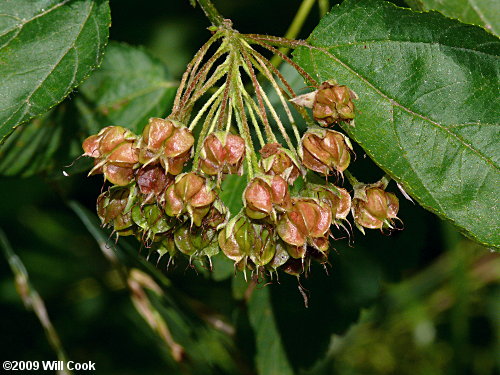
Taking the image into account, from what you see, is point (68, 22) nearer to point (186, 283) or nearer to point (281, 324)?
point (281, 324)

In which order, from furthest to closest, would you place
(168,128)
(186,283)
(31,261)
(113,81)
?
(31,261), (186,283), (113,81), (168,128)

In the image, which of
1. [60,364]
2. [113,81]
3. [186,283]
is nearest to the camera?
[113,81]

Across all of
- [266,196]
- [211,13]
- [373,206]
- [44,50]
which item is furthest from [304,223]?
[44,50]

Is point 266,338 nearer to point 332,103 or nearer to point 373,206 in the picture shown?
point 373,206

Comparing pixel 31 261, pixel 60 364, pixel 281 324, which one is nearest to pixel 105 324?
pixel 31 261

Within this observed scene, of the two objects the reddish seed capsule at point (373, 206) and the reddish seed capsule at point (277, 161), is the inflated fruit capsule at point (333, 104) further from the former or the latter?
the reddish seed capsule at point (373, 206)

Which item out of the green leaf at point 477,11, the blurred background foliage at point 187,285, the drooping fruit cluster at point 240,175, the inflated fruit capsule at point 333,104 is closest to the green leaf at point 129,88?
the blurred background foliage at point 187,285
